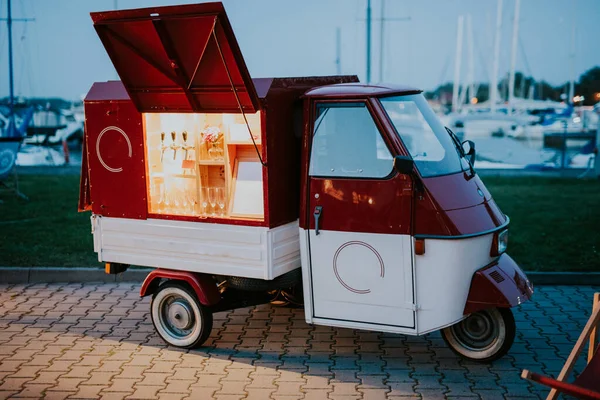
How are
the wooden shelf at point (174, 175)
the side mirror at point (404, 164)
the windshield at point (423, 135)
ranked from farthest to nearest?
1. the wooden shelf at point (174, 175)
2. the windshield at point (423, 135)
3. the side mirror at point (404, 164)

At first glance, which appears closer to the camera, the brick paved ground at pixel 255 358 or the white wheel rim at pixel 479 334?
the brick paved ground at pixel 255 358

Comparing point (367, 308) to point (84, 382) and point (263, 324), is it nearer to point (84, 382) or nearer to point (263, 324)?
point (263, 324)

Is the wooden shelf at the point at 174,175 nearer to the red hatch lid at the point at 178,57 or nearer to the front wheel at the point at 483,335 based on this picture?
the red hatch lid at the point at 178,57

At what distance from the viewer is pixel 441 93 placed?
212 feet

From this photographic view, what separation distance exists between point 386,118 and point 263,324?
2.52 m

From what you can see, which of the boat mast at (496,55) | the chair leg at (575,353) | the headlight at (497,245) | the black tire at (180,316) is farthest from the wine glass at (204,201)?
the boat mast at (496,55)

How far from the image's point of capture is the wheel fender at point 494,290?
5.49 meters

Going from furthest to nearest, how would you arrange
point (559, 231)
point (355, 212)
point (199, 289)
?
point (559, 231) → point (199, 289) → point (355, 212)

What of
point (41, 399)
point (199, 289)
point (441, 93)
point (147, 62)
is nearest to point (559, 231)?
point (199, 289)

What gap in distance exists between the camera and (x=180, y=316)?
6.42m

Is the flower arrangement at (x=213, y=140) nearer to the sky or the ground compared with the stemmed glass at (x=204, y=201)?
nearer to the sky

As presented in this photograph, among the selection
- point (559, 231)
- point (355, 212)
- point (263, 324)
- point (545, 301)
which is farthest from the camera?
point (559, 231)

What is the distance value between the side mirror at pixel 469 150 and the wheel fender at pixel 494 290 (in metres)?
1.14

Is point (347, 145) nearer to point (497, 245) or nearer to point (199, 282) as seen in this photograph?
point (497, 245)
